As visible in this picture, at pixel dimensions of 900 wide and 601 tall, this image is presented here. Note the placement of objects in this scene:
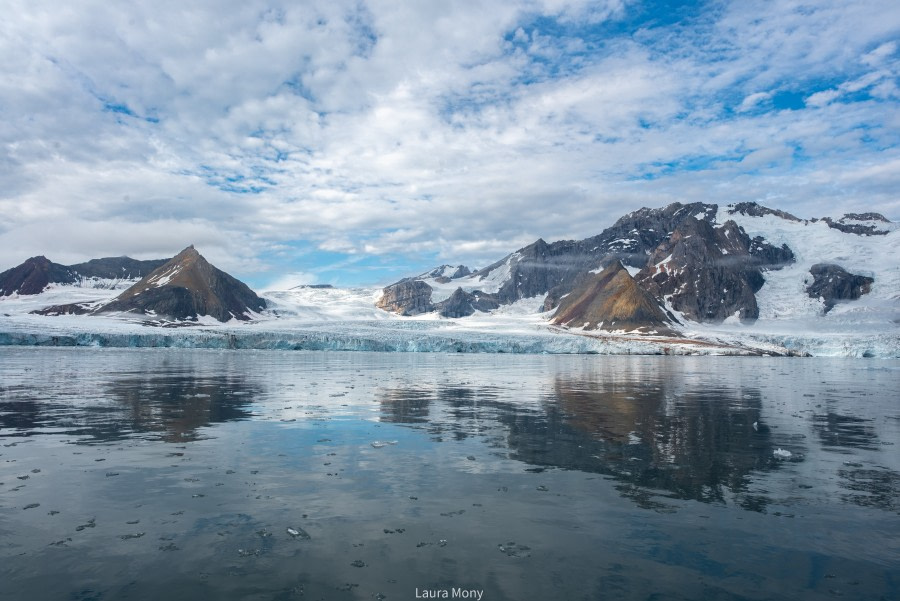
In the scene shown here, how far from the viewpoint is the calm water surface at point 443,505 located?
8.77m

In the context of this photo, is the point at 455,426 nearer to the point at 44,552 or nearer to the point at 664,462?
the point at 664,462

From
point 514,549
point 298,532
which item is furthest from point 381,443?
point 514,549

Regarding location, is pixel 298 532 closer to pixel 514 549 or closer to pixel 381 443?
pixel 514 549

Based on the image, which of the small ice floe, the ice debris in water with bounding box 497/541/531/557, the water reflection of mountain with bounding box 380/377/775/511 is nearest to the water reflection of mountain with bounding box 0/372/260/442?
the small ice floe

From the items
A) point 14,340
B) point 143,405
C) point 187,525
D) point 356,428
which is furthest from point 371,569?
point 14,340

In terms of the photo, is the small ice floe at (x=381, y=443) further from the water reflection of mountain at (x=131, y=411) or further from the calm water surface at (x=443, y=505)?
the water reflection of mountain at (x=131, y=411)

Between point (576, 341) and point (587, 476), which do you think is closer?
point (587, 476)

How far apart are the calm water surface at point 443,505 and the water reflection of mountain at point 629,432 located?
142 mm

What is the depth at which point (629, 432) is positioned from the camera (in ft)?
69.5

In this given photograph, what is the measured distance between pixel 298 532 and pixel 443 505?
3.23 meters

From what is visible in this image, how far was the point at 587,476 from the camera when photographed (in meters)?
14.8

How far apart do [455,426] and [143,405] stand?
1591 cm

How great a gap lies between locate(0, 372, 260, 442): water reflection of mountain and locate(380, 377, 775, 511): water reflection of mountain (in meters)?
8.13

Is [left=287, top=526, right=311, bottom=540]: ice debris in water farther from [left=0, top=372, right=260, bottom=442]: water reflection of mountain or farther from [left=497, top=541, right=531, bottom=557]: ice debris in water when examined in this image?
[left=0, top=372, right=260, bottom=442]: water reflection of mountain
